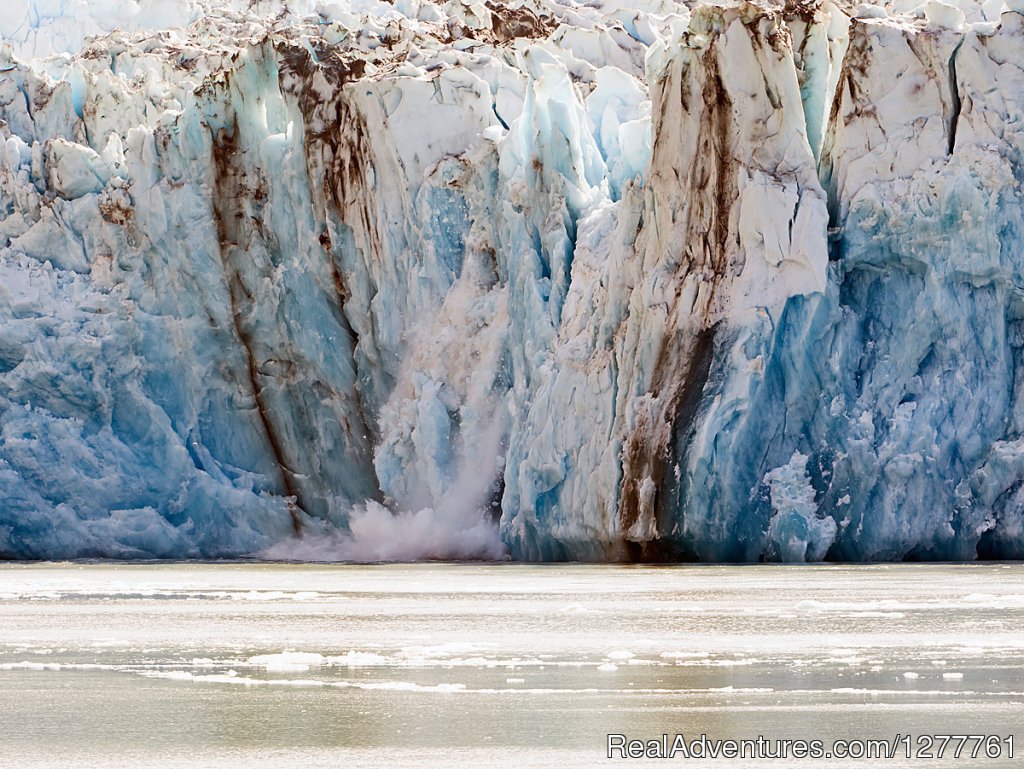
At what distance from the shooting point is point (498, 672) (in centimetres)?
1100

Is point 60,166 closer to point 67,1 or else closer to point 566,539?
point 566,539

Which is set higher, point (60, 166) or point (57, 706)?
point (57, 706)

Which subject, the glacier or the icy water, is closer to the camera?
the icy water

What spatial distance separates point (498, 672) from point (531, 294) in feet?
56.5

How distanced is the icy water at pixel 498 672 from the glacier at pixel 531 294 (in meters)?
5.09

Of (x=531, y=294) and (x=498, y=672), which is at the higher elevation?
(x=498, y=672)

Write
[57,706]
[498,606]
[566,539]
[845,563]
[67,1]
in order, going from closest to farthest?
[57,706], [498,606], [845,563], [566,539], [67,1]

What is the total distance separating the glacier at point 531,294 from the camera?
2383 cm

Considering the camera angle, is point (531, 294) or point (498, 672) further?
point (531, 294)

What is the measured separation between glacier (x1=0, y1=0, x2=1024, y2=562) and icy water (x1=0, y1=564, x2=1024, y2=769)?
5.09 metres

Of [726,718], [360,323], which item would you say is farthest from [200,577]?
[726,718]

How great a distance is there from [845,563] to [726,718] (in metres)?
15.0

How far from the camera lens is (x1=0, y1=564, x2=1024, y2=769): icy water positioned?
27.8 ft

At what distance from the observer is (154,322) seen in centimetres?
3145
